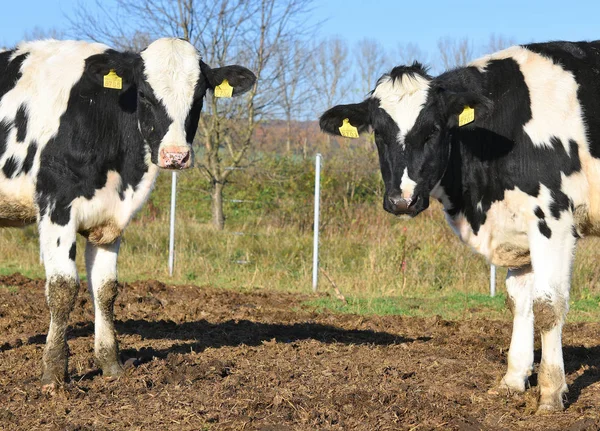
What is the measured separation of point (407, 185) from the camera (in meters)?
6.15

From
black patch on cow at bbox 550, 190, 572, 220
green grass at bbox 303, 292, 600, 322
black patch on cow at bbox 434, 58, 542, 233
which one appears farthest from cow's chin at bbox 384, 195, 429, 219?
green grass at bbox 303, 292, 600, 322

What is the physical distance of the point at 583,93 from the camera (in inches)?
253

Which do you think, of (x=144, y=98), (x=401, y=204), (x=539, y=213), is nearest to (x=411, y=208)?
(x=401, y=204)

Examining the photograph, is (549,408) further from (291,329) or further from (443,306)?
(443,306)

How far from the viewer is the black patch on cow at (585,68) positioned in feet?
20.6

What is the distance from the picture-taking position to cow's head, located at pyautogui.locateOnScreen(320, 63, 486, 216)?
618cm

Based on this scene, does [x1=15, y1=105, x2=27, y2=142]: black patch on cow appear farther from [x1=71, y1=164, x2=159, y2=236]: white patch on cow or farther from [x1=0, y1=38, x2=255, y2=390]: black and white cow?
[x1=71, y1=164, x2=159, y2=236]: white patch on cow

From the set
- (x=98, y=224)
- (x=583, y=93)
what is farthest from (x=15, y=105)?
(x=583, y=93)

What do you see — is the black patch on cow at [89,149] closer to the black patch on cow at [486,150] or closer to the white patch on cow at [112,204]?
the white patch on cow at [112,204]

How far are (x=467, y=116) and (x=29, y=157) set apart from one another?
12.1ft

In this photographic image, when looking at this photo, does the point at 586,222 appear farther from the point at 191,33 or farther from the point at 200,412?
the point at 191,33

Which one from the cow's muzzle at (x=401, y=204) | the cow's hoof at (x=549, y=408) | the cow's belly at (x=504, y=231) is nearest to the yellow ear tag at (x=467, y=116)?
the cow's belly at (x=504, y=231)

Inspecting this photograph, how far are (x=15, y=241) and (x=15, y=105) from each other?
32.8ft

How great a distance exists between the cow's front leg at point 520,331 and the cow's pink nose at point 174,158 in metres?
2.95
